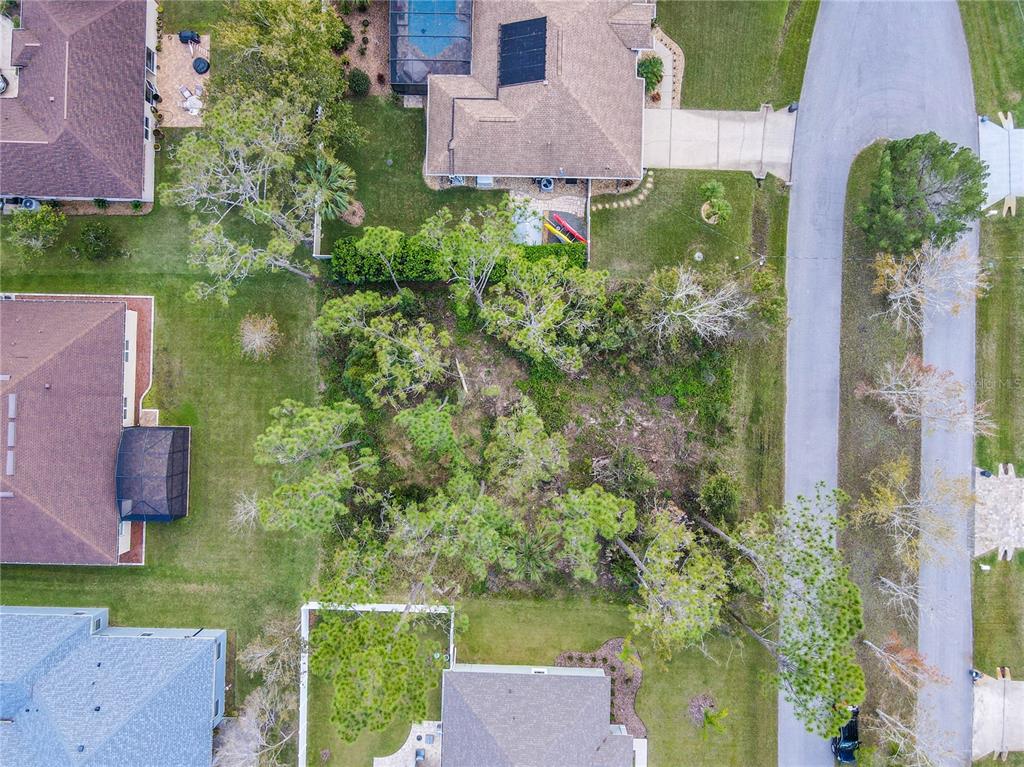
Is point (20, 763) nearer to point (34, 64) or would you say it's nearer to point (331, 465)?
point (331, 465)

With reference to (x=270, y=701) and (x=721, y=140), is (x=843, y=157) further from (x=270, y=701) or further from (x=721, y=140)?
(x=270, y=701)

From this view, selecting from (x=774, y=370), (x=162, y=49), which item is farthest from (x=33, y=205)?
(x=774, y=370)

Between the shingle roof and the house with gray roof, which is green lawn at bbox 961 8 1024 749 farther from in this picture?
the house with gray roof

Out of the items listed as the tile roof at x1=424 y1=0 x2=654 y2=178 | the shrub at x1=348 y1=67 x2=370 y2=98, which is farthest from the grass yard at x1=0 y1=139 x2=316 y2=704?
the tile roof at x1=424 y1=0 x2=654 y2=178

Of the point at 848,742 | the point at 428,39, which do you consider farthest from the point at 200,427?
the point at 848,742

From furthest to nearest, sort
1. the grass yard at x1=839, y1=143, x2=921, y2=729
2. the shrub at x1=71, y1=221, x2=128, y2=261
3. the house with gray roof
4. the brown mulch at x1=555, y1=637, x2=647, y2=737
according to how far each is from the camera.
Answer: the grass yard at x1=839, y1=143, x2=921, y2=729 → the brown mulch at x1=555, y1=637, x2=647, y2=737 → the shrub at x1=71, y1=221, x2=128, y2=261 → the house with gray roof
